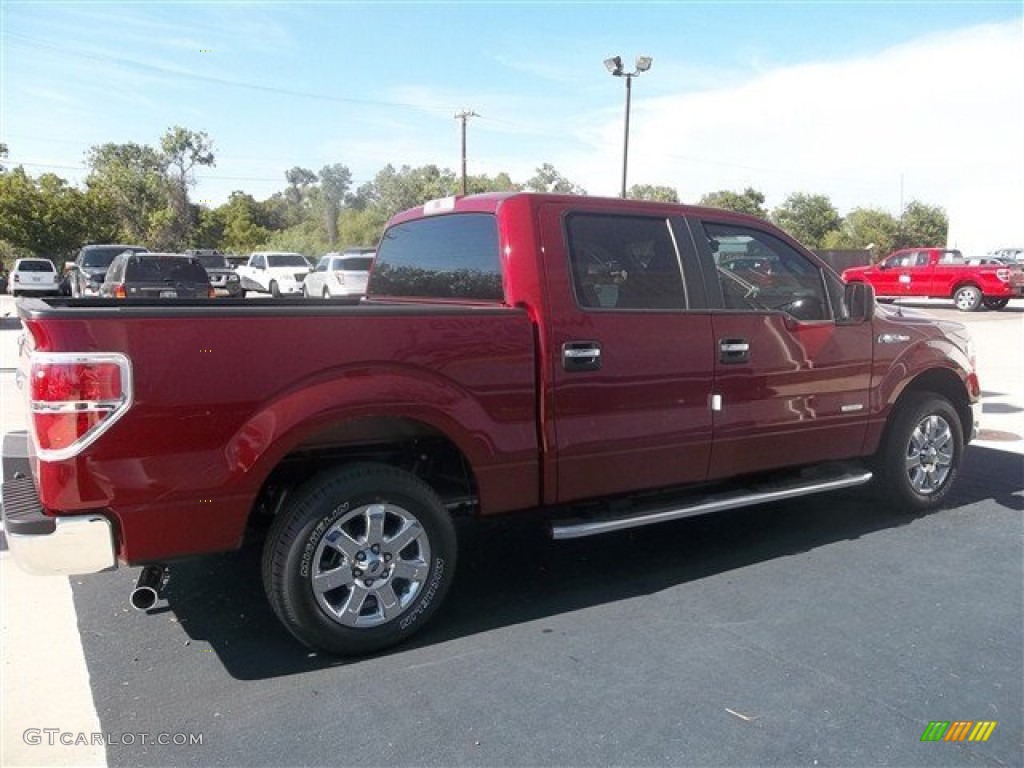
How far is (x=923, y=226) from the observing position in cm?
5972

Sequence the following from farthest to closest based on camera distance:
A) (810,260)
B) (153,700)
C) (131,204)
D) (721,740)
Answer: (131,204)
(810,260)
(153,700)
(721,740)

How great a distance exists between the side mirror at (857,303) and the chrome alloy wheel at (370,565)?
296cm

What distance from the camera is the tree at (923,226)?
5791cm

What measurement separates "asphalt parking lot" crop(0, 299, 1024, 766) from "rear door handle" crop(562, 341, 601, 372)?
3.80ft

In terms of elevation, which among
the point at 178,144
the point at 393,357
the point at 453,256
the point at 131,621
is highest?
the point at 178,144

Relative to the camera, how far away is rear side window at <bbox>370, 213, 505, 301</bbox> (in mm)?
4176

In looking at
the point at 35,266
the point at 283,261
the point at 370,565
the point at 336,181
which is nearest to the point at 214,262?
the point at 283,261

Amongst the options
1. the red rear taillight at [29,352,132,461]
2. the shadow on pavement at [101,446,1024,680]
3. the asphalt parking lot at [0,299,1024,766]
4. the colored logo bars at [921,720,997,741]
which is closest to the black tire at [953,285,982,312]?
the shadow on pavement at [101,446,1024,680]

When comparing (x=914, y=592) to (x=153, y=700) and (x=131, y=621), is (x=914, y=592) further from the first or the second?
(x=131, y=621)

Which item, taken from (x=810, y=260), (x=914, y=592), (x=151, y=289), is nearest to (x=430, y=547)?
(x=914, y=592)

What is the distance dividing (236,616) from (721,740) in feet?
7.41

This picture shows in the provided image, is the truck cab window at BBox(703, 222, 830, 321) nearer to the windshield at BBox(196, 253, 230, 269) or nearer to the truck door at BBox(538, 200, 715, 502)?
the truck door at BBox(538, 200, 715, 502)

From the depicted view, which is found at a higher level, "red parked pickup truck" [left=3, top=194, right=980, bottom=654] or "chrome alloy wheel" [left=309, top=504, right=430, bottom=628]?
"red parked pickup truck" [left=3, top=194, right=980, bottom=654]

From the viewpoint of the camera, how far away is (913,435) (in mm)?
5316
